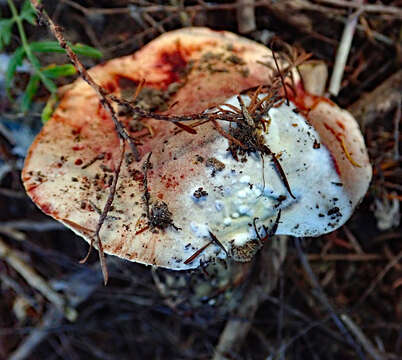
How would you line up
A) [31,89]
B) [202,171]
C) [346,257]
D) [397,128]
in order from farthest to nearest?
[346,257]
[397,128]
[31,89]
[202,171]

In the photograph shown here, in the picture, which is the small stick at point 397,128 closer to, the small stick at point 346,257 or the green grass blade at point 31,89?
the small stick at point 346,257

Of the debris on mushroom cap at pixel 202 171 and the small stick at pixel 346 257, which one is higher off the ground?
the debris on mushroom cap at pixel 202 171

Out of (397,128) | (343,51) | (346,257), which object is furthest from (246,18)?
(346,257)

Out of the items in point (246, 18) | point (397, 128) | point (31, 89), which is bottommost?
point (397, 128)

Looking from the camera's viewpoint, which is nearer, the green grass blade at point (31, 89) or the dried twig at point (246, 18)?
the green grass blade at point (31, 89)

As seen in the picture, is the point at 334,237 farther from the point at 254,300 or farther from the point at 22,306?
the point at 22,306

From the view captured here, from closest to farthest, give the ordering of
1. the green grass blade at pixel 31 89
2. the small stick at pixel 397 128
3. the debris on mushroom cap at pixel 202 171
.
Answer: the debris on mushroom cap at pixel 202 171
the green grass blade at pixel 31 89
the small stick at pixel 397 128

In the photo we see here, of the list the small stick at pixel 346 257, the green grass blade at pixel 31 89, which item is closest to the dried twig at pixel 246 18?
the green grass blade at pixel 31 89

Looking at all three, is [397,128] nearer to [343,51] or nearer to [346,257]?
[343,51]

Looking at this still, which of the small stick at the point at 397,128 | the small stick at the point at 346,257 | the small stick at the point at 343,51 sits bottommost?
the small stick at the point at 346,257
